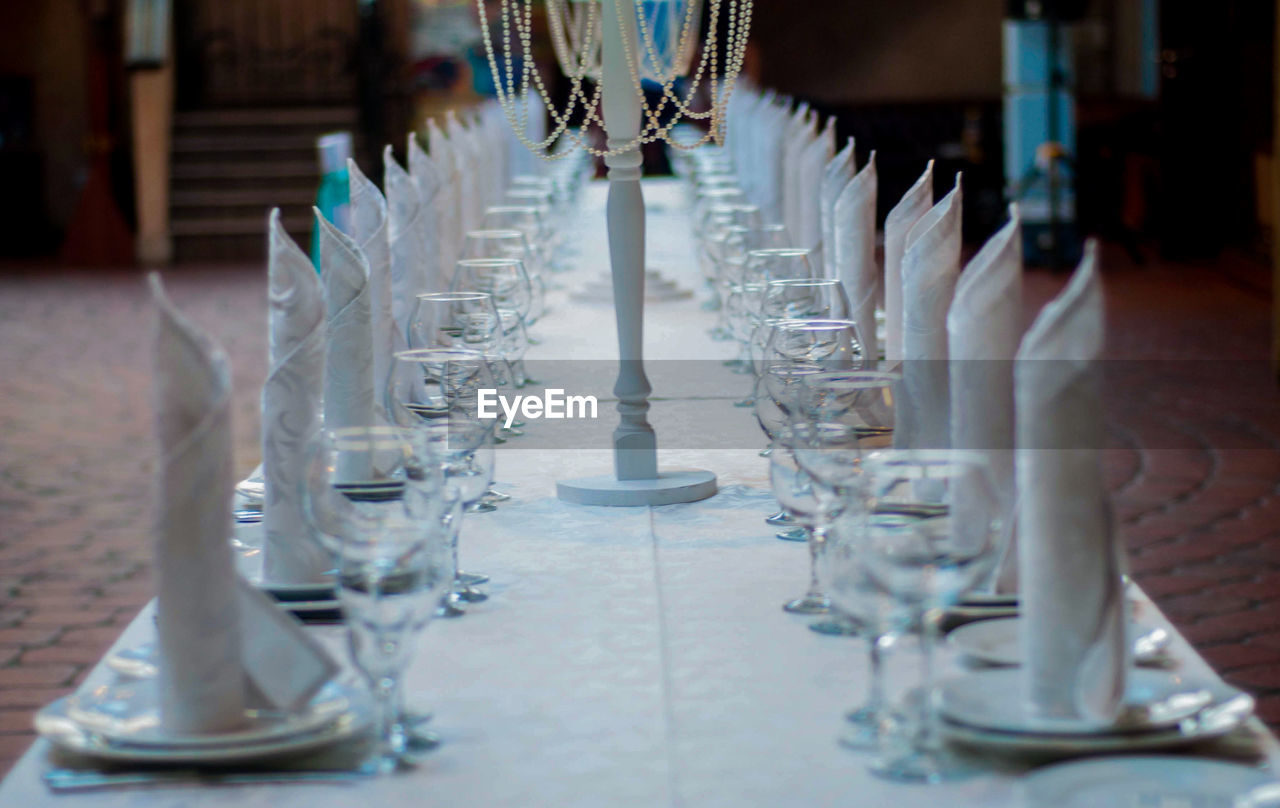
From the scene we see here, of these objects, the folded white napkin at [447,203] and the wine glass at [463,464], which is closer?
the wine glass at [463,464]

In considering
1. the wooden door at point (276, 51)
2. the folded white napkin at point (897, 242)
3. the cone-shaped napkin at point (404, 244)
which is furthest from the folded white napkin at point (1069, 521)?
the wooden door at point (276, 51)

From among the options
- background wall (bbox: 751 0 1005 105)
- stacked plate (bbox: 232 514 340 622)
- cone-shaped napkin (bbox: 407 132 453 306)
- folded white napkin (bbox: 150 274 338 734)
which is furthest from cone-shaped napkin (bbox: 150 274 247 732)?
background wall (bbox: 751 0 1005 105)

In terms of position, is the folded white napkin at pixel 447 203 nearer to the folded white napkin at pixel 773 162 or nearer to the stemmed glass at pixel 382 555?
the folded white napkin at pixel 773 162

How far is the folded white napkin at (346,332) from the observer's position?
6.54 ft

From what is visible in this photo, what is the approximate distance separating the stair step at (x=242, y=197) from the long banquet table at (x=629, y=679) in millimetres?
11728

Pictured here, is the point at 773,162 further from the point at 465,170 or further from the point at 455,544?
the point at 455,544

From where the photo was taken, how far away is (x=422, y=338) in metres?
2.26

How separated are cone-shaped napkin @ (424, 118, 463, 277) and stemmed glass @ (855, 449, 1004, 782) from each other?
2.10m

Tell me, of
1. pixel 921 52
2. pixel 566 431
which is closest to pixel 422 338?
pixel 566 431

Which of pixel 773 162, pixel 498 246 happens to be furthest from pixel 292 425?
pixel 773 162

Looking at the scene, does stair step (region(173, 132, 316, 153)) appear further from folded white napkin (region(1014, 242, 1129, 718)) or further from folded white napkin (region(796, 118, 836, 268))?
folded white napkin (region(1014, 242, 1129, 718))

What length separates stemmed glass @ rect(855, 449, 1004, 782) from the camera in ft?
3.98

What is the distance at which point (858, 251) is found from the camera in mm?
2771

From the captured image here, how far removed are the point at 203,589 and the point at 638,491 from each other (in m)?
0.89
